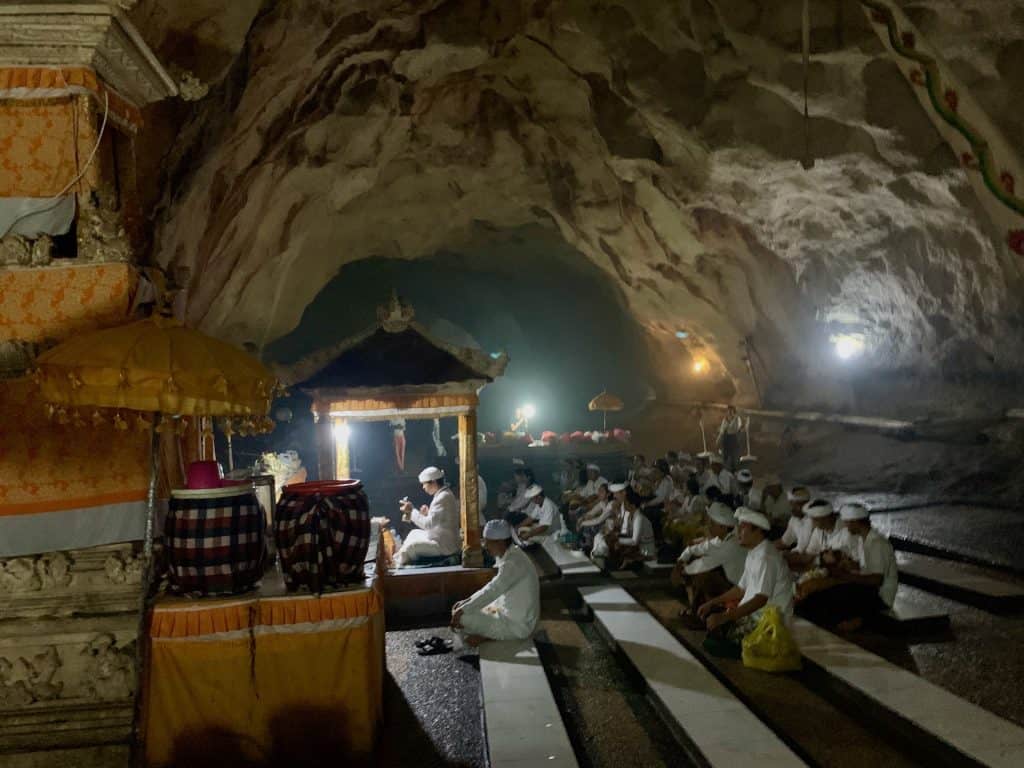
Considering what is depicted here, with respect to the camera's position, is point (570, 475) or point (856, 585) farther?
point (570, 475)

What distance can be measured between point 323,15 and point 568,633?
9474 millimetres

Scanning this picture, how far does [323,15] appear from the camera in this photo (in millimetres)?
10602

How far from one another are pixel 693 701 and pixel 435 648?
2.94 metres

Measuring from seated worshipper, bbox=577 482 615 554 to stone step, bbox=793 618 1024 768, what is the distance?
4.72 meters

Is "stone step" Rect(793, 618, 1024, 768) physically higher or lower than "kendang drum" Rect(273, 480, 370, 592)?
lower

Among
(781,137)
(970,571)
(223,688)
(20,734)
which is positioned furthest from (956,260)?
(20,734)

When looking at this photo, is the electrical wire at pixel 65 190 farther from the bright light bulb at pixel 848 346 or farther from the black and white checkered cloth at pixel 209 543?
the bright light bulb at pixel 848 346

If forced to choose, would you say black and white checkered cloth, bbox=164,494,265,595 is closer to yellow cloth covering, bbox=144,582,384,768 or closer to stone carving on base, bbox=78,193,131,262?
yellow cloth covering, bbox=144,582,384,768

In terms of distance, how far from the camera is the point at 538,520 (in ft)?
40.6

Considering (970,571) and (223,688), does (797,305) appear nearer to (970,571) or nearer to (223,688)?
(970,571)

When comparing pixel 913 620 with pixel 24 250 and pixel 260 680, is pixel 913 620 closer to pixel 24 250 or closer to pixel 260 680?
pixel 260 680

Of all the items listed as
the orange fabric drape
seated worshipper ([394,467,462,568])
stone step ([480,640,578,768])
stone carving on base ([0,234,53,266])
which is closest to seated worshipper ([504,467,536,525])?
seated worshipper ([394,467,462,568])

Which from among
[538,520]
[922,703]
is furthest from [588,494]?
[922,703]

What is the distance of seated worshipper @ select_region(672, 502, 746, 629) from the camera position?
771 cm
